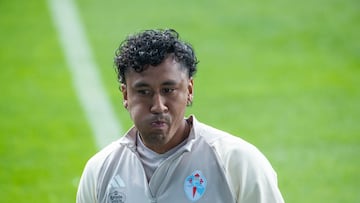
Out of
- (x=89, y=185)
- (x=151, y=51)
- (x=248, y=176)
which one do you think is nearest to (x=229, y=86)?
(x=89, y=185)

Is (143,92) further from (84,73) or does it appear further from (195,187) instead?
(84,73)

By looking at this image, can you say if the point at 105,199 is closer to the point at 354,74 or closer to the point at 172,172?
the point at 172,172

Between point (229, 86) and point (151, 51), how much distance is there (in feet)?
26.8

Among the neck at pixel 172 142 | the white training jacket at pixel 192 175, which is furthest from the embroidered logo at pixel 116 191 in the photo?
the neck at pixel 172 142

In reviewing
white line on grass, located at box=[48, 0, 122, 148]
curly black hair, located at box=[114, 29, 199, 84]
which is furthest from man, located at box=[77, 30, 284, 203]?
white line on grass, located at box=[48, 0, 122, 148]

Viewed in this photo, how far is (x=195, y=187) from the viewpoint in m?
4.53

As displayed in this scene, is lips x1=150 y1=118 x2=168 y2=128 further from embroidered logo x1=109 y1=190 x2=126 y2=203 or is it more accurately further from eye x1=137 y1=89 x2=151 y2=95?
embroidered logo x1=109 y1=190 x2=126 y2=203

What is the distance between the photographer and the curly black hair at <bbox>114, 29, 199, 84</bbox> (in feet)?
15.0

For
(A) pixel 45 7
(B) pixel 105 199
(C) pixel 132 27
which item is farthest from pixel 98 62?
(B) pixel 105 199

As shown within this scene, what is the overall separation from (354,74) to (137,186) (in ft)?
27.9

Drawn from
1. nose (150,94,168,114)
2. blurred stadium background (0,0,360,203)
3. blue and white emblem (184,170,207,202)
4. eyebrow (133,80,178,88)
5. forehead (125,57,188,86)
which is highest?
blurred stadium background (0,0,360,203)

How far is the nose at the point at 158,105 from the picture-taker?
4.54m

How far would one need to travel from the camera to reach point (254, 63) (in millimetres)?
13445

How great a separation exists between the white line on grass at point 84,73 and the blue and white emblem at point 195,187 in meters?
6.29
